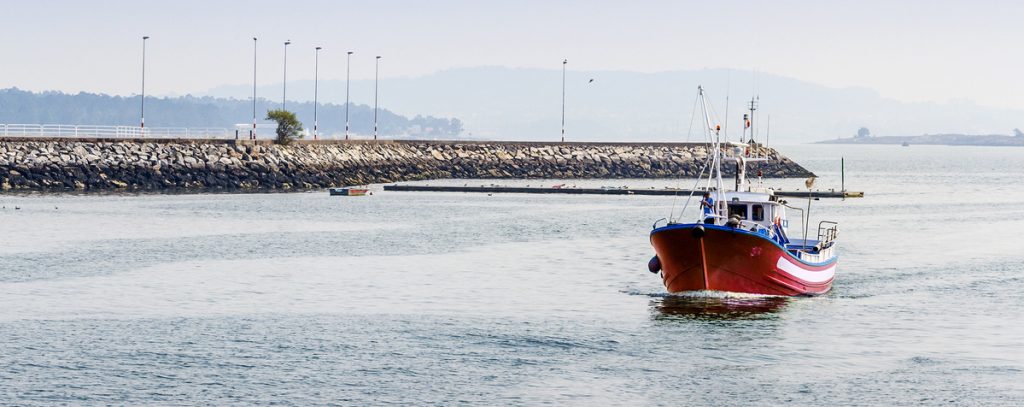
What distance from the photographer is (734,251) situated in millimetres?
45656

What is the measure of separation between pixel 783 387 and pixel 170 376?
49.0ft

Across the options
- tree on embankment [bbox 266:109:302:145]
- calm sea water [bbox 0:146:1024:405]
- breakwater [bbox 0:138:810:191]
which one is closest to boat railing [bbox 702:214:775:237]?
calm sea water [bbox 0:146:1024:405]

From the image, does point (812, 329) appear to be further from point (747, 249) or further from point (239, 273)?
point (239, 273)

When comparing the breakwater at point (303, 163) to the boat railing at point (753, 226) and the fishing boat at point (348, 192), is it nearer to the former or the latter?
the fishing boat at point (348, 192)

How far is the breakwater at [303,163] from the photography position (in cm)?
11612

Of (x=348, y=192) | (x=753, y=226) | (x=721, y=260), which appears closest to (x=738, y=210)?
(x=753, y=226)

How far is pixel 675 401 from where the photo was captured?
3269 cm

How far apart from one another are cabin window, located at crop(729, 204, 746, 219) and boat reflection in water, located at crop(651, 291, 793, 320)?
133 inches

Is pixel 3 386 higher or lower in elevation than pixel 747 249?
lower

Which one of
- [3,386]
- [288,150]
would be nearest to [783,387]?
[3,386]

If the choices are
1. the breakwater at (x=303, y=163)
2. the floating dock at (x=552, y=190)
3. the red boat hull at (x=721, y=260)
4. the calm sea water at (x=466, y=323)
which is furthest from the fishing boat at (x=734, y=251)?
the breakwater at (x=303, y=163)

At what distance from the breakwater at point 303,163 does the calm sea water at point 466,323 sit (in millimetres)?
39222

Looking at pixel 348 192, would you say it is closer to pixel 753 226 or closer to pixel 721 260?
pixel 753 226

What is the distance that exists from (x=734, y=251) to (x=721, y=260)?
507 millimetres
